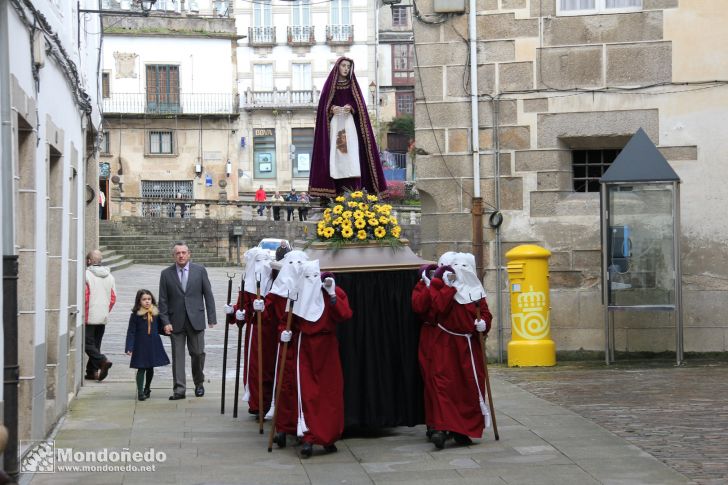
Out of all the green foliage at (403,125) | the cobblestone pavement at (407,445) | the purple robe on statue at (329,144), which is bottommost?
the cobblestone pavement at (407,445)

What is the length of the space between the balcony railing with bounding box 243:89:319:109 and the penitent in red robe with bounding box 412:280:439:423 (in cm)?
4710

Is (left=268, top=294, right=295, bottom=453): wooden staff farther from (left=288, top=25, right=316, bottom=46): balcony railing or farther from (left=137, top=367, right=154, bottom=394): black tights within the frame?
(left=288, top=25, right=316, bottom=46): balcony railing

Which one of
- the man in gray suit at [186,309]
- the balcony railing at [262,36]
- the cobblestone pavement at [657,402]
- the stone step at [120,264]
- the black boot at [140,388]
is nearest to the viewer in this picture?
the cobblestone pavement at [657,402]

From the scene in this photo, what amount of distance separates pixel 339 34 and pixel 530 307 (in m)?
44.6

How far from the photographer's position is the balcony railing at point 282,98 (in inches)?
2250

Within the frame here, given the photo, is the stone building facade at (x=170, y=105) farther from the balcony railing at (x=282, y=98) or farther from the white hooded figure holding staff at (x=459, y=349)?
the white hooded figure holding staff at (x=459, y=349)

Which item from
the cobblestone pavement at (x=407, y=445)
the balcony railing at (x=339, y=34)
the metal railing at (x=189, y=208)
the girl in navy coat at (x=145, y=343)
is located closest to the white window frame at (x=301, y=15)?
the balcony railing at (x=339, y=34)

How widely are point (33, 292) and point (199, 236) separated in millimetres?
33151

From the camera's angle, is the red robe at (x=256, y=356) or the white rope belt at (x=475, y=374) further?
the red robe at (x=256, y=356)

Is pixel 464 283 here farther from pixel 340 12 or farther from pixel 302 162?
pixel 340 12

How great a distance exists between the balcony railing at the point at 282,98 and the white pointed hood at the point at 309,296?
47548 millimetres

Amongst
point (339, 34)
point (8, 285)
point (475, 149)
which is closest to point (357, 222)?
point (8, 285)

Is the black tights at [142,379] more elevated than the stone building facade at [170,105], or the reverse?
the stone building facade at [170,105]

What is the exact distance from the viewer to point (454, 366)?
1044 cm
